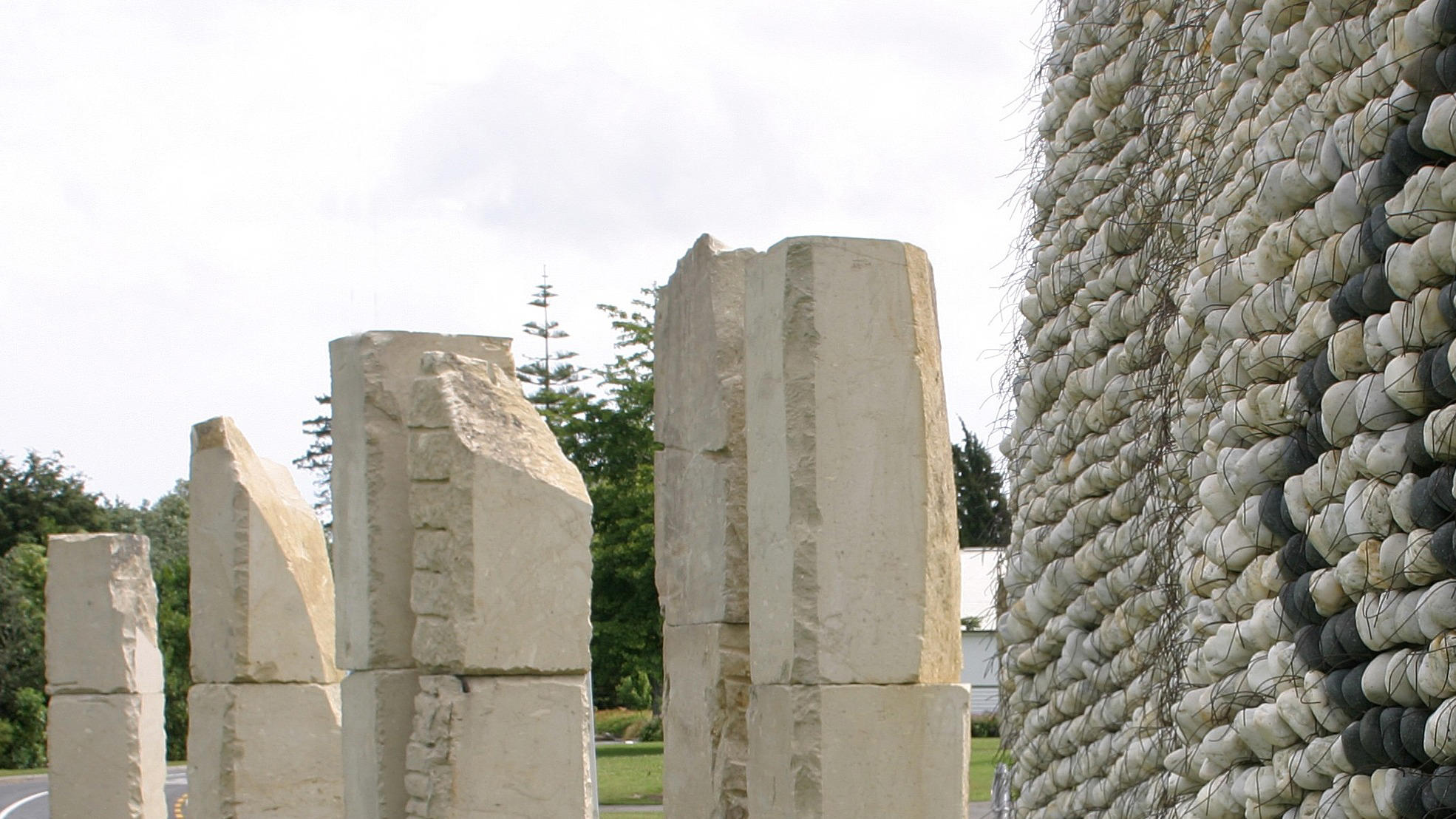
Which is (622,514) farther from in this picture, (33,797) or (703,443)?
(703,443)

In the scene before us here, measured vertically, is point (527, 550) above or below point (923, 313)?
below

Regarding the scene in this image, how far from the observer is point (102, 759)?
1138cm

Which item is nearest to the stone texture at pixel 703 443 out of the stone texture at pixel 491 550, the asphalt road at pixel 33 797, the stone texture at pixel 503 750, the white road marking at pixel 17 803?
the stone texture at pixel 491 550

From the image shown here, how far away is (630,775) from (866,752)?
1781cm

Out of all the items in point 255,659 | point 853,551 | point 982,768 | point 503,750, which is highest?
point 853,551

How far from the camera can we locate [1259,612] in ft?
18.4

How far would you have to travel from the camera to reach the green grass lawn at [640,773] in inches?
796

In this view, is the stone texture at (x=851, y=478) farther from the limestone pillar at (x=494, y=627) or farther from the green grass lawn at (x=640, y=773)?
the green grass lawn at (x=640, y=773)

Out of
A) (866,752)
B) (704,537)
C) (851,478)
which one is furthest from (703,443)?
(866,752)

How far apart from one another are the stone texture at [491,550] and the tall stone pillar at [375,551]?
32 centimetres

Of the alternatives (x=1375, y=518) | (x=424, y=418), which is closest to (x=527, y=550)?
(x=424, y=418)

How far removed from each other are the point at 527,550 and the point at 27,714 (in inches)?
1113

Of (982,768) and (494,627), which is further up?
(494,627)

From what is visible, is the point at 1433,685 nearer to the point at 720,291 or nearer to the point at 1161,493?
the point at 1161,493
